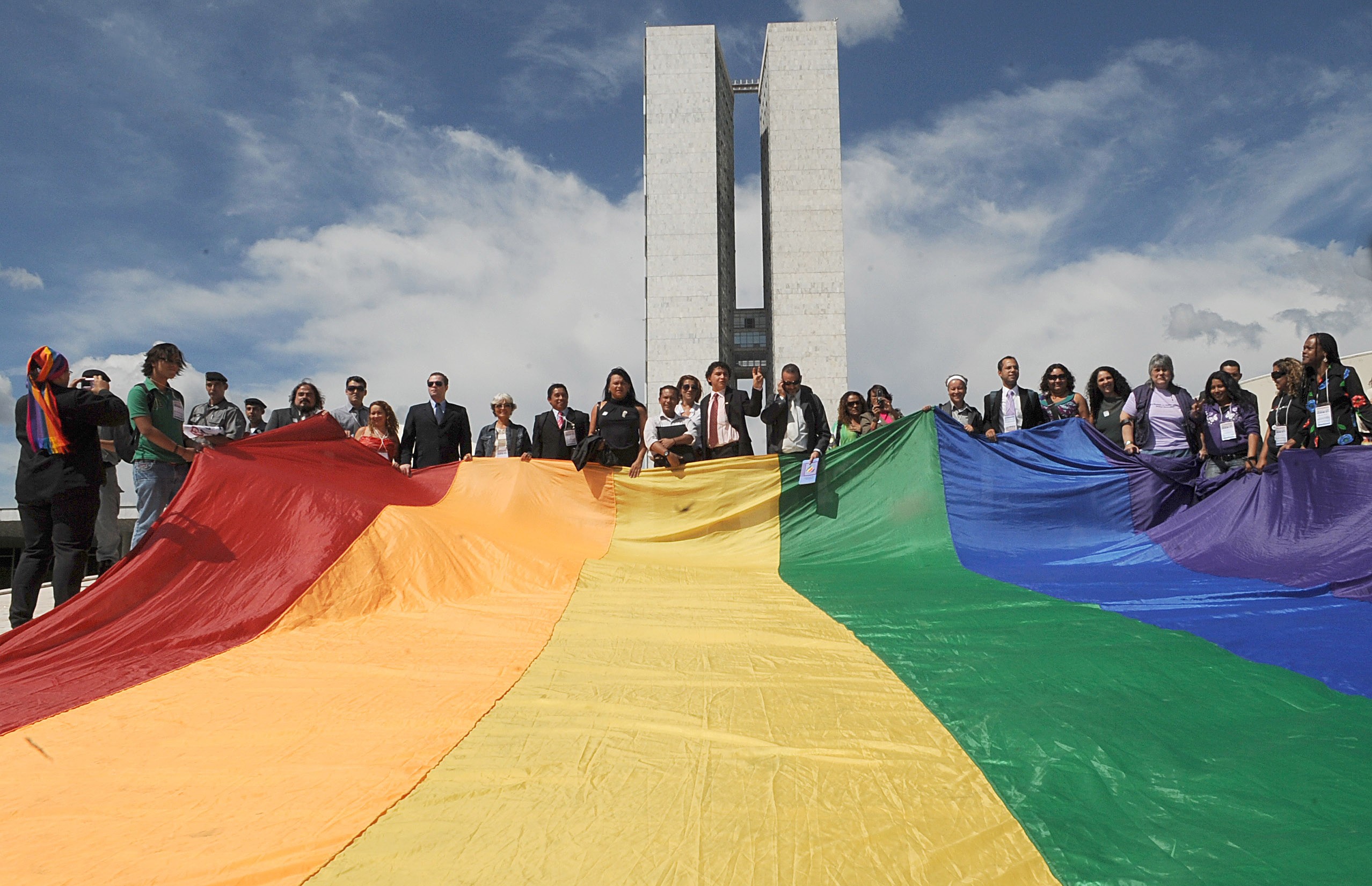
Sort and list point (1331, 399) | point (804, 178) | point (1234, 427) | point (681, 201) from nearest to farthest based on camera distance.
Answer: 1. point (1331, 399)
2. point (1234, 427)
3. point (681, 201)
4. point (804, 178)

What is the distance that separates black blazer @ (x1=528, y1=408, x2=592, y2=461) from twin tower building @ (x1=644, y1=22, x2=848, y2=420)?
27104mm

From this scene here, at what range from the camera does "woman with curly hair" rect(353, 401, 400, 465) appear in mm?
5930

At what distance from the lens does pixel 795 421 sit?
19.7 ft

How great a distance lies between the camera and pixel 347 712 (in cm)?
231

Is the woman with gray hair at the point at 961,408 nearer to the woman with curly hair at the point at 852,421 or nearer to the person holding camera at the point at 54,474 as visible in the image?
the woman with curly hair at the point at 852,421

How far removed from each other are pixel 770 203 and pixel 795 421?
104ft

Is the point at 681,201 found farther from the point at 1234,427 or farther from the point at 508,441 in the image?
the point at 1234,427

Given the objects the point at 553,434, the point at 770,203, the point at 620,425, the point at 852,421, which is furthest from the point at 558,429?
the point at 770,203

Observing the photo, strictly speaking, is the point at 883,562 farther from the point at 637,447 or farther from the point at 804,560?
the point at 637,447

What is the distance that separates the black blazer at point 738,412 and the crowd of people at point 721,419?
1cm

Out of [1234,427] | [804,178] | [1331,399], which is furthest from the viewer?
[804,178]

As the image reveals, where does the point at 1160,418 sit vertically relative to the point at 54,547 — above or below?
above

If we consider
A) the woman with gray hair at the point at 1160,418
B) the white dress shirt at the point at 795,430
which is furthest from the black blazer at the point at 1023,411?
the white dress shirt at the point at 795,430

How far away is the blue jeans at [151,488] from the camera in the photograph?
4.29m
